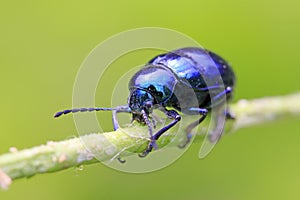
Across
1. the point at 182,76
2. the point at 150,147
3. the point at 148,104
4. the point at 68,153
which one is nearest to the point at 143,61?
the point at 182,76

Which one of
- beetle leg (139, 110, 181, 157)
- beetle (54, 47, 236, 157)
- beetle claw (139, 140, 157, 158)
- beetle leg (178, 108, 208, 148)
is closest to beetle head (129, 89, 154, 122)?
beetle (54, 47, 236, 157)

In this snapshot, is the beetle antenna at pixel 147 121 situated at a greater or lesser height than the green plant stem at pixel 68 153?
greater

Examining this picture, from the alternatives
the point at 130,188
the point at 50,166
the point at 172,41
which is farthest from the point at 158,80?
the point at 50,166

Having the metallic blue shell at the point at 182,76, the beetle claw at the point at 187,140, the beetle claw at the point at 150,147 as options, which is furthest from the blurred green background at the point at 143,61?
the beetle claw at the point at 150,147

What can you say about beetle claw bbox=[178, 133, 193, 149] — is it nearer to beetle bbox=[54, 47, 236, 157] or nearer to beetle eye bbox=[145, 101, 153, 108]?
beetle bbox=[54, 47, 236, 157]

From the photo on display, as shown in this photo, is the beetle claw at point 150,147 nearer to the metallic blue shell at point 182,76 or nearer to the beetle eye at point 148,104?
the beetle eye at point 148,104

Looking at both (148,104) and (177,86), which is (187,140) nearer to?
(148,104)

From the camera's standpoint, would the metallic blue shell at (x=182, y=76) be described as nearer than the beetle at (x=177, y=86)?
No
